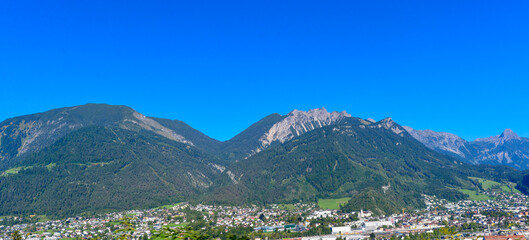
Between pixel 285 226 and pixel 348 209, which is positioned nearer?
pixel 285 226

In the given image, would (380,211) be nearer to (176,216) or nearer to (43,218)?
(176,216)

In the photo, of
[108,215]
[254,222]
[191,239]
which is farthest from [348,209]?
[191,239]

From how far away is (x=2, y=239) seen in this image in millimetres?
126750

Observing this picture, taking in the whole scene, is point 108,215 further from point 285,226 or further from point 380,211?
point 380,211

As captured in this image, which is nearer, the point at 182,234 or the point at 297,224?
the point at 182,234

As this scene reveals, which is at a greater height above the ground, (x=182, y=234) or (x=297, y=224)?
(x=182, y=234)

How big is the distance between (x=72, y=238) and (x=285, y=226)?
7459 centimetres

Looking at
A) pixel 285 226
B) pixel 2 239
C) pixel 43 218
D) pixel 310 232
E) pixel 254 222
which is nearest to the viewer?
pixel 2 239

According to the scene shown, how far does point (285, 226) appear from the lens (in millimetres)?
151125

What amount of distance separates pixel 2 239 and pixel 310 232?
100985mm

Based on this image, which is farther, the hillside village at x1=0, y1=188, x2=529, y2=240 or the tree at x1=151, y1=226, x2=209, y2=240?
the hillside village at x1=0, y1=188, x2=529, y2=240

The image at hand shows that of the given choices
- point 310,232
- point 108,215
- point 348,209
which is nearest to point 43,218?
point 108,215

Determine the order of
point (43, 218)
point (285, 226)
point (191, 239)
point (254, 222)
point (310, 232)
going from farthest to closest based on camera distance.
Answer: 1. point (43, 218)
2. point (254, 222)
3. point (285, 226)
4. point (310, 232)
5. point (191, 239)

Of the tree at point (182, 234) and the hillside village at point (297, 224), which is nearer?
the tree at point (182, 234)
